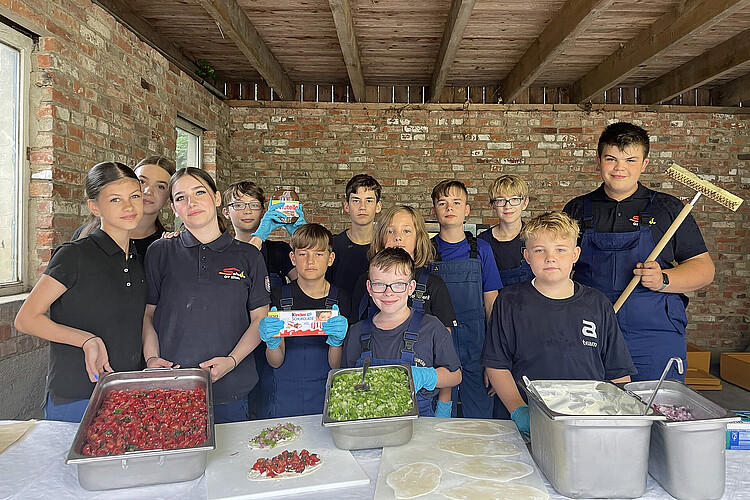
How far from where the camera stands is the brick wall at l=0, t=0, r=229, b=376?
2.95m

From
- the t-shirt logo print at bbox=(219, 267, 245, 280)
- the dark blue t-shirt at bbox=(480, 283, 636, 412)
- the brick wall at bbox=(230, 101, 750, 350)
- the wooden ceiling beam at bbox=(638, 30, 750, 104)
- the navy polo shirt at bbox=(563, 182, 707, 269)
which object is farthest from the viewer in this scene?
the brick wall at bbox=(230, 101, 750, 350)

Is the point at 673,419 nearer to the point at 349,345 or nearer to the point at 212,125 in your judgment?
the point at 349,345

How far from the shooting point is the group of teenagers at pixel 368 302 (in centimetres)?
202

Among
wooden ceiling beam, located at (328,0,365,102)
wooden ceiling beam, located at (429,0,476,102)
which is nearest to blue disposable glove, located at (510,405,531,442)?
wooden ceiling beam, located at (429,0,476,102)

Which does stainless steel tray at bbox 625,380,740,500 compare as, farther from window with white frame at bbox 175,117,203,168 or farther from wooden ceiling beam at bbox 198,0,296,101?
window with white frame at bbox 175,117,203,168

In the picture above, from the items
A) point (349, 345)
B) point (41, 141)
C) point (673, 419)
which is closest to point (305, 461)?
point (349, 345)

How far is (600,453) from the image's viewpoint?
131 cm

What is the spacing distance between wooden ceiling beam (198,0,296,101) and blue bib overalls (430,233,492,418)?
246 cm

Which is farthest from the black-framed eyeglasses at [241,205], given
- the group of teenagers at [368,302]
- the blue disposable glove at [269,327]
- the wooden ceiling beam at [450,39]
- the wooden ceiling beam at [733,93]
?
the wooden ceiling beam at [733,93]

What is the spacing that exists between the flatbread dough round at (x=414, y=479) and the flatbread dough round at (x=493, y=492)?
0.05m

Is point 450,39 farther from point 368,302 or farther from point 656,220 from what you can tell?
point 368,302

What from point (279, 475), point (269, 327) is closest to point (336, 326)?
point (269, 327)

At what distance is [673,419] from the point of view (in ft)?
4.39

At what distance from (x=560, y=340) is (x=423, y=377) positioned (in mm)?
569
